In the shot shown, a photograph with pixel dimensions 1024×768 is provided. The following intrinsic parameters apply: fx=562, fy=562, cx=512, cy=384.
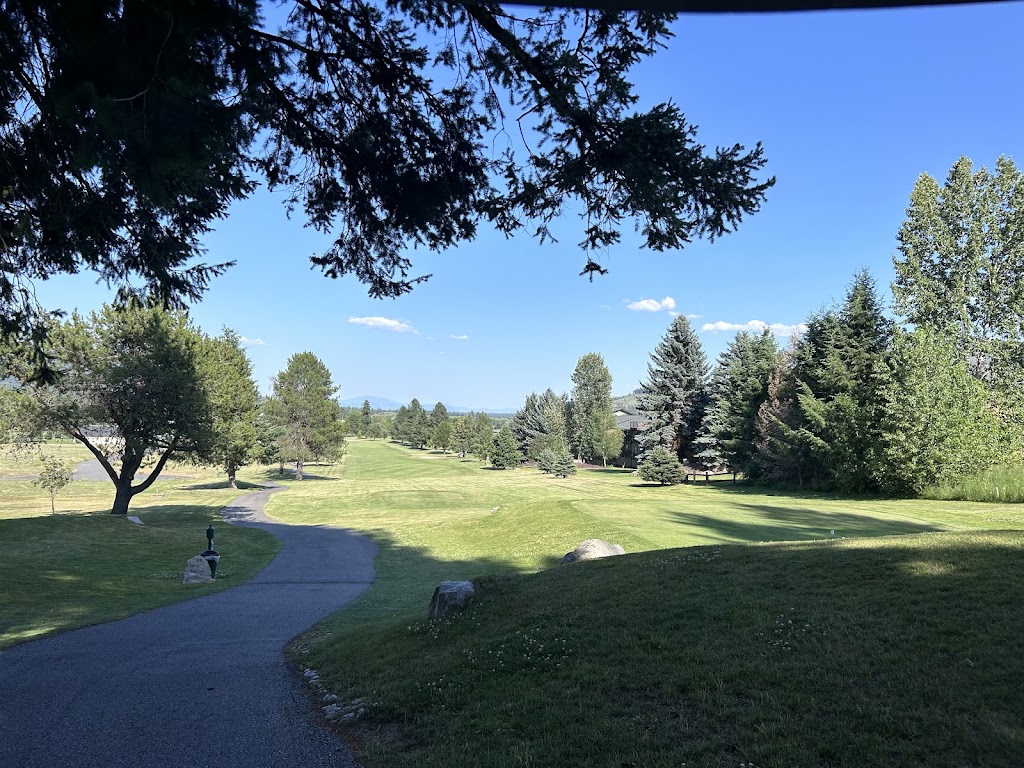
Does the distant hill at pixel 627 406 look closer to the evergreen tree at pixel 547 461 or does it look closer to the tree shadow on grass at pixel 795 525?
the evergreen tree at pixel 547 461

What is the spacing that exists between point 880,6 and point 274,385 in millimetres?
65851

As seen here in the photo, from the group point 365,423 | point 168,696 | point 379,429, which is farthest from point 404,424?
point 168,696

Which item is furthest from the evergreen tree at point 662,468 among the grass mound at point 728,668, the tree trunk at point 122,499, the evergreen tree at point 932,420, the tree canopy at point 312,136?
the tree canopy at point 312,136

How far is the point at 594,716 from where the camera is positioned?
438 cm

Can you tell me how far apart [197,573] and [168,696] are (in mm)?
11032

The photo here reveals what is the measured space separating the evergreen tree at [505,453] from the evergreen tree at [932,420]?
46.9 metres

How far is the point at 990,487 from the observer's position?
24828 millimetres

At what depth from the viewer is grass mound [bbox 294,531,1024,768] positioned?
368 cm

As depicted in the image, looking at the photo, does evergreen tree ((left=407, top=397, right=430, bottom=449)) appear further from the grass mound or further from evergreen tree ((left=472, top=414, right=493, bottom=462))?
the grass mound

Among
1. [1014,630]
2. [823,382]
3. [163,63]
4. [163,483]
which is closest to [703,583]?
[1014,630]

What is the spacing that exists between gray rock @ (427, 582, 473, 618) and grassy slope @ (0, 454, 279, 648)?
21.0ft

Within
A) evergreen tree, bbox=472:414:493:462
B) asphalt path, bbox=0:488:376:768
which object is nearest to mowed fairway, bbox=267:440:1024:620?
asphalt path, bbox=0:488:376:768

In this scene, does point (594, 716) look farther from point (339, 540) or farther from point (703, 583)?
point (339, 540)

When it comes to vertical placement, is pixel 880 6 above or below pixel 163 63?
below
